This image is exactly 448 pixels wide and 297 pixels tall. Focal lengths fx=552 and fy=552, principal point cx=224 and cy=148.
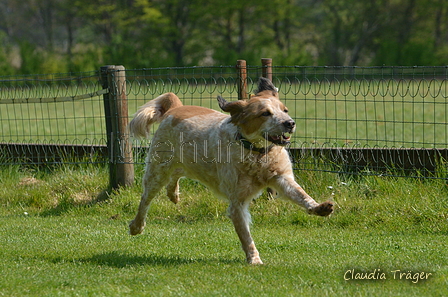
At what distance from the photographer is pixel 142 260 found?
5039 mm

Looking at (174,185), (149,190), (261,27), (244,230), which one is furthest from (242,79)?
(261,27)

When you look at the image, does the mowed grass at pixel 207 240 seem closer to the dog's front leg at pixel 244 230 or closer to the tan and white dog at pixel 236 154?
the dog's front leg at pixel 244 230

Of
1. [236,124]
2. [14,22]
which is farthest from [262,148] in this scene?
[14,22]

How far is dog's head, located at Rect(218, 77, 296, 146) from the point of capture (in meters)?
4.64

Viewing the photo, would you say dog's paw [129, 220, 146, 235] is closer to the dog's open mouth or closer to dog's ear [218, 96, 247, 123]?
dog's ear [218, 96, 247, 123]

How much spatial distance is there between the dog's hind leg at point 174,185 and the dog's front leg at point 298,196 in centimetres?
175

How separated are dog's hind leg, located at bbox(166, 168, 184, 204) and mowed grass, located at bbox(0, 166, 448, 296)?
343 millimetres

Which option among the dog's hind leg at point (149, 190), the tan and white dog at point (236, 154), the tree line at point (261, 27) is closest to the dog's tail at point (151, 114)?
the tan and white dog at point (236, 154)

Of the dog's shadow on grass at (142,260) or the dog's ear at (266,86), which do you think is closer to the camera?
the dog's shadow on grass at (142,260)

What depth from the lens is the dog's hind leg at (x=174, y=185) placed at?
249 inches

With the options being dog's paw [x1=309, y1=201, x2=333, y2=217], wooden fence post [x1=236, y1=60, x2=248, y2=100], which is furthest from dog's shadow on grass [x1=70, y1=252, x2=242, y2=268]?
wooden fence post [x1=236, y1=60, x2=248, y2=100]

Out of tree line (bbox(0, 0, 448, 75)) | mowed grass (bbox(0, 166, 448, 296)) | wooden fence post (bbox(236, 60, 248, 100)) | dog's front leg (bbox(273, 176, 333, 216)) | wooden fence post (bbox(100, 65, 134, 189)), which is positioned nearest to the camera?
mowed grass (bbox(0, 166, 448, 296))

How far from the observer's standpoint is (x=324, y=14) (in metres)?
42.5

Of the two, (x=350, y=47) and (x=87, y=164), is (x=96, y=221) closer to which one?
(x=87, y=164)
